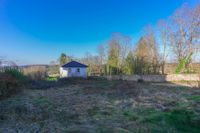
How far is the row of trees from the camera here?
1734 centimetres

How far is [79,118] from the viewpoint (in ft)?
12.6

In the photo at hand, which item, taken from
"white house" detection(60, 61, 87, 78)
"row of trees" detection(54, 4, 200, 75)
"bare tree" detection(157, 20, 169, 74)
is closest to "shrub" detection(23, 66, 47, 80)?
"white house" detection(60, 61, 87, 78)

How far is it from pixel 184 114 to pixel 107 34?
1708 cm

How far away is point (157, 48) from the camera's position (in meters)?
18.8

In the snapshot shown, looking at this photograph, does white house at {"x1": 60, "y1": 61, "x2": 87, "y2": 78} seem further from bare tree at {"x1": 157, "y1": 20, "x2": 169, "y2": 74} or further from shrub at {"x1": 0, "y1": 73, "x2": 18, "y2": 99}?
shrub at {"x1": 0, "y1": 73, "x2": 18, "y2": 99}

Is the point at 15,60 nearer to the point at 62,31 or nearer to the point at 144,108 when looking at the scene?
the point at 62,31

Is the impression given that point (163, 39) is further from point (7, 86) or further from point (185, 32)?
point (7, 86)

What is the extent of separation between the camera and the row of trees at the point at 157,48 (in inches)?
683

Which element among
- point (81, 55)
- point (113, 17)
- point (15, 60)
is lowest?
point (15, 60)

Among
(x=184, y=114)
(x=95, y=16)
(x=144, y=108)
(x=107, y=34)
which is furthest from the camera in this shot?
(x=107, y=34)

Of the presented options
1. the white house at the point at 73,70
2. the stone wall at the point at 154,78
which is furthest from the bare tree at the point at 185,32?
the white house at the point at 73,70

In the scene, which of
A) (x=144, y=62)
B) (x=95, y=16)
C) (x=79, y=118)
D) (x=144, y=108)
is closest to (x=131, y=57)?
(x=144, y=62)

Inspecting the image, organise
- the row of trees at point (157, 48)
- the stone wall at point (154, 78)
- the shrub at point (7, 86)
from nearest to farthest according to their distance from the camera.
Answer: the shrub at point (7, 86) → the stone wall at point (154, 78) → the row of trees at point (157, 48)

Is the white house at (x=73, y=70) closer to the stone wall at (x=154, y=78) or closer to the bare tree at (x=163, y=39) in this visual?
the stone wall at (x=154, y=78)
